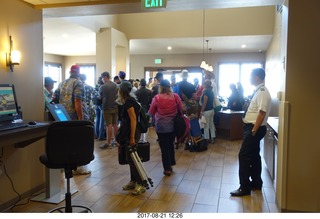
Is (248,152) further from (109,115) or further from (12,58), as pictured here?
(109,115)

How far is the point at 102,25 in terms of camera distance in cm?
763

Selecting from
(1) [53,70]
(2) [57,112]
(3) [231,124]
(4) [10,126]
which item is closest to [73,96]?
(2) [57,112]

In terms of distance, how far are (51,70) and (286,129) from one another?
1177 centimetres

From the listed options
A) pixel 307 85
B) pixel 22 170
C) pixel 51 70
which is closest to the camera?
pixel 307 85

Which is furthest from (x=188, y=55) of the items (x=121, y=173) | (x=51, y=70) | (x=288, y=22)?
(x=288, y=22)

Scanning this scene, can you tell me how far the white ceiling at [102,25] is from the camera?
10.7ft

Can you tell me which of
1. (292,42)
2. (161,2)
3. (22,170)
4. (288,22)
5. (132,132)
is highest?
(161,2)

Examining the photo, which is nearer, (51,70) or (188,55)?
(188,55)

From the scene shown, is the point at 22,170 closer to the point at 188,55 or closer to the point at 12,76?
the point at 12,76

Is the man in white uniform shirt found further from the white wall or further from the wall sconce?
the wall sconce

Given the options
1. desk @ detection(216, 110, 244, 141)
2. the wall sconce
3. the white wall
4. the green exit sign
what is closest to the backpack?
the green exit sign

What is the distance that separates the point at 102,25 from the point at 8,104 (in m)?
5.25

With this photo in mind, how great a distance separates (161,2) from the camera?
303cm

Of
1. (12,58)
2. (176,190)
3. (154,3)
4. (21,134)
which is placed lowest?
(176,190)
